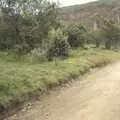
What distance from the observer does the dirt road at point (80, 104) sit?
1034cm

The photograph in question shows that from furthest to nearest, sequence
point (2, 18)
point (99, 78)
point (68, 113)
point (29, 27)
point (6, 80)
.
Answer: point (2, 18), point (29, 27), point (99, 78), point (6, 80), point (68, 113)

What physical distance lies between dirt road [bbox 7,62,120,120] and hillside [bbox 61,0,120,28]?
60959mm

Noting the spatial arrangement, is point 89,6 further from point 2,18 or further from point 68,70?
point 68,70

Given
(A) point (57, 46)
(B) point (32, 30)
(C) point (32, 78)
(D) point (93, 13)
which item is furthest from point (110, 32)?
(D) point (93, 13)

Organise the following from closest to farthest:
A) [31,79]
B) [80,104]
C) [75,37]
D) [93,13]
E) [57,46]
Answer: [80,104]
[31,79]
[57,46]
[75,37]
[93,13]

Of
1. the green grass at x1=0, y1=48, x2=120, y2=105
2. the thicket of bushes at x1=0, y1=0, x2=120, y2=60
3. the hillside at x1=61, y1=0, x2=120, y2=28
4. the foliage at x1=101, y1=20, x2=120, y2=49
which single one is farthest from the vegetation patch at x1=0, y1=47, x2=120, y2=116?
the hillside at x1=61, y1=0, x2=120, y2=28

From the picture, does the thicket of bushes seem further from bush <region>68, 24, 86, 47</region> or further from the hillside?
the hillside

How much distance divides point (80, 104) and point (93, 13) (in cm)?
7569

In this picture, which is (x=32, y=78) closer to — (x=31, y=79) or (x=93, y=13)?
(x=31, y=79)

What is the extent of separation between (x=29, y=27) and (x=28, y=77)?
12293mm

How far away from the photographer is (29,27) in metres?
26.0

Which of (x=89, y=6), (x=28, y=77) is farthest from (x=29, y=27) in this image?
(x=89, y=6)

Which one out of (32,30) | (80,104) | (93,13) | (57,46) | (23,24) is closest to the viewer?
(80,104)

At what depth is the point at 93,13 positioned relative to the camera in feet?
280
